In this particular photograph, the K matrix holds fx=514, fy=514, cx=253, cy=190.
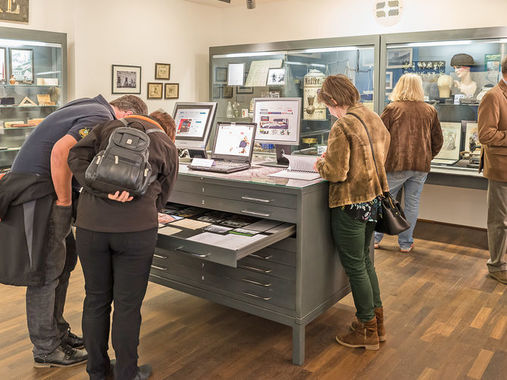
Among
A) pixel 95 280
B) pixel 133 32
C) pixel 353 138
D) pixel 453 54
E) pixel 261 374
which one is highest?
pixel 133 32

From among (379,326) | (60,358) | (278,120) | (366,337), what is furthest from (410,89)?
(60,358)

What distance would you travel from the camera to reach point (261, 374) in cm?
275

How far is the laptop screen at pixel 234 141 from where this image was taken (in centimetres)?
352

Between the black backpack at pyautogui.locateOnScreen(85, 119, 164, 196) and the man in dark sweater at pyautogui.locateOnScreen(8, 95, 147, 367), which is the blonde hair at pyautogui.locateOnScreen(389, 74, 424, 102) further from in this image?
the black backpack at pyautogui.locateOnScreen(85, 119, 164, 196)

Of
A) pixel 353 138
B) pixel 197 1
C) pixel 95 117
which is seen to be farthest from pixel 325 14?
pixel 95 117

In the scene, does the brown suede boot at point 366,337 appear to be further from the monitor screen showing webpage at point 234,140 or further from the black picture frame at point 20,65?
the black picture frame at point 20,65

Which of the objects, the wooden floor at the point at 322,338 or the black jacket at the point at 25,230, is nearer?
the black jacket at the point at 25,230

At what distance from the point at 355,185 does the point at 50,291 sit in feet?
5.79

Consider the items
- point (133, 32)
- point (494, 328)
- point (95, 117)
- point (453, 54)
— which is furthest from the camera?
point (133, 32)

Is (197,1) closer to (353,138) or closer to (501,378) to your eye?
(353,138)

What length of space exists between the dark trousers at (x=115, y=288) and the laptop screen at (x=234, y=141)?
1.26 m

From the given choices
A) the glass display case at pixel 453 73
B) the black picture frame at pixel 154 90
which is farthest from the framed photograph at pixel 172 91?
the glass display case at pixel 453 73

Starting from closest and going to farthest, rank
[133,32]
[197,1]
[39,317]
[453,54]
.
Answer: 1. [39,317]
2. [453,54]
3. [133,32]
4. [197,1]

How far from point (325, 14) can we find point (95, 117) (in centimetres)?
452
